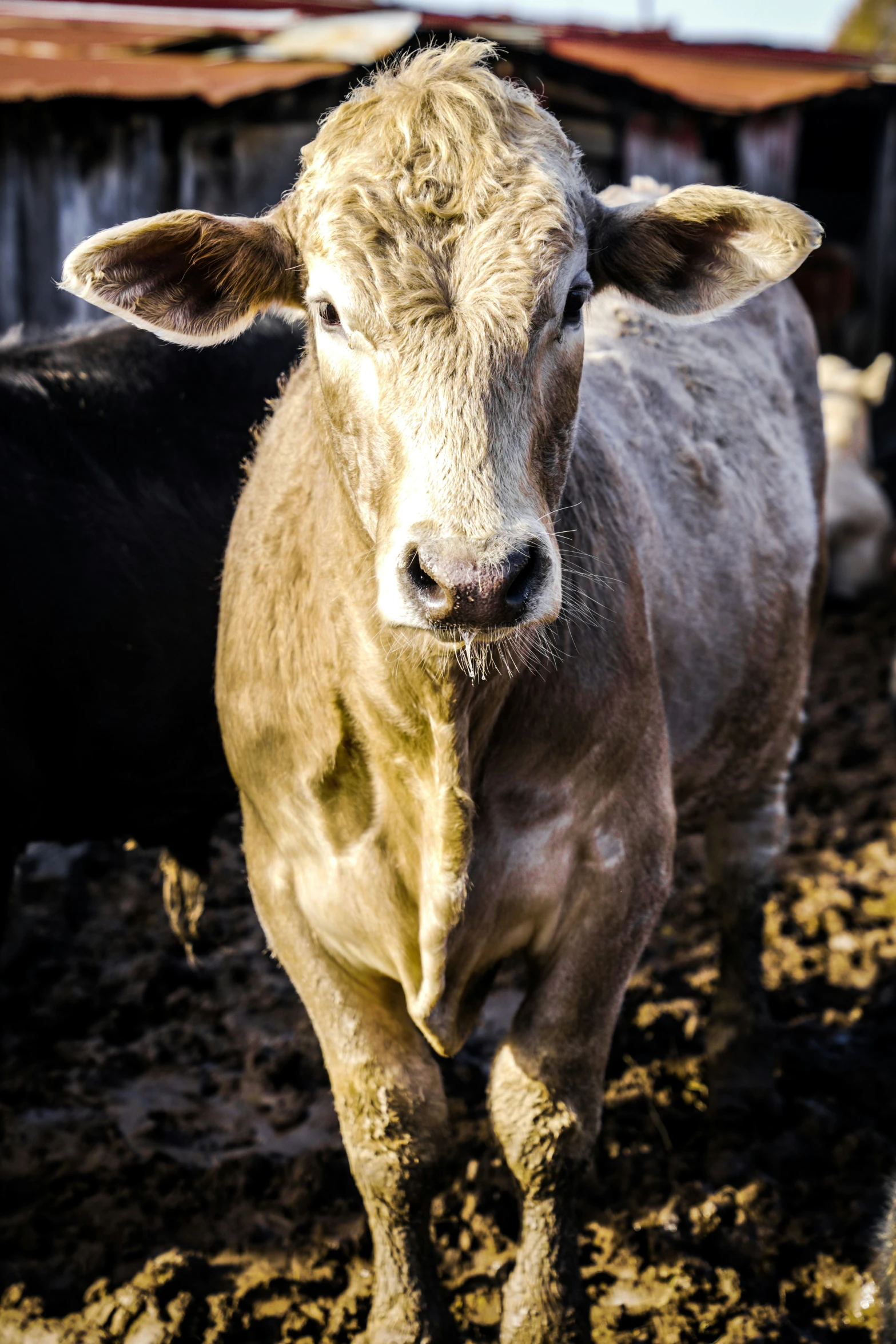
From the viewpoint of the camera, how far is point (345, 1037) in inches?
102

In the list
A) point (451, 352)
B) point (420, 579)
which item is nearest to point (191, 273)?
point (451, 352)

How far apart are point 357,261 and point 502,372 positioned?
0.30 m

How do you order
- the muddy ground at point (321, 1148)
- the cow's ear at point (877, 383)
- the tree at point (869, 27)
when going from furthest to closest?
the tree at point (869, 27), the cow's ear at point (877, 383), the muddy ground at point (321, 1148)

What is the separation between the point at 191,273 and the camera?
230cm

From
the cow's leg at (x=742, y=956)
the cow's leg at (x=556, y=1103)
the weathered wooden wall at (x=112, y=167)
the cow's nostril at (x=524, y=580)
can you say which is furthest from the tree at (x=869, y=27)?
the cow's nostril at (x=524, y=580)

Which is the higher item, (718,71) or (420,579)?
(420,579)

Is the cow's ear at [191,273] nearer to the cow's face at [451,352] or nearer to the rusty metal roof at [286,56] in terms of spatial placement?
the cow's face at [451,352]

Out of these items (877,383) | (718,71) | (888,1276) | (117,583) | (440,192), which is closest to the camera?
(440,192)

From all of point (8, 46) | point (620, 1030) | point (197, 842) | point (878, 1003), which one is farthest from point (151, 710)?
point (8, 46)

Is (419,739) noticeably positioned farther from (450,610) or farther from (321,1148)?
(321,1148)

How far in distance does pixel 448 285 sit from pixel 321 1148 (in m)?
2.32

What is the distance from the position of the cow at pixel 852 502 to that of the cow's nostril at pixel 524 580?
249 inches

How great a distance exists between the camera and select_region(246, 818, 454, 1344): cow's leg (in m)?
2.54

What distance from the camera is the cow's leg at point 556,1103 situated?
8.14ft
